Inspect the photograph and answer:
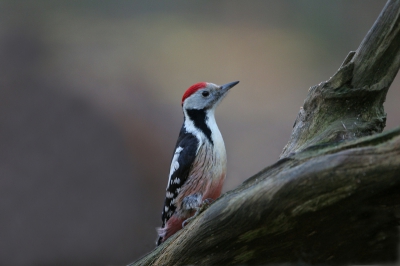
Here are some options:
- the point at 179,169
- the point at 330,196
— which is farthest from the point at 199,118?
the point at 330,196

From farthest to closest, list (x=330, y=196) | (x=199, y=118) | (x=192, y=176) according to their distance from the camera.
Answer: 1. (x=199, y=118)
2. (x=192, y=176)
3. (x=330, y=196)

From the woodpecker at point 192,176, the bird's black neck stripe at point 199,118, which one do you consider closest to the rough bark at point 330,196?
the woodpecker at point 192,176

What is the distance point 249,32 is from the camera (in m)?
4.95

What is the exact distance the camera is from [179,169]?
2.33 m

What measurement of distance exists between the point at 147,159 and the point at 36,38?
1893 mm

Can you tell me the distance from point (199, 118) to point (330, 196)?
4.32ft

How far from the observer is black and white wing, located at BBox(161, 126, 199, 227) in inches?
90.8

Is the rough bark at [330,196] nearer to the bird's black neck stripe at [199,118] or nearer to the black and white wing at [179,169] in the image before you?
the black and white wing at [179,169]

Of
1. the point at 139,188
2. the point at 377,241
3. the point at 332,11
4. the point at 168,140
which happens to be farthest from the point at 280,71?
the point at 377,241

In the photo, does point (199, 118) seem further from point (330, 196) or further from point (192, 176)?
point (330, 196)

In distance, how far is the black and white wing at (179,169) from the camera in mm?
2307

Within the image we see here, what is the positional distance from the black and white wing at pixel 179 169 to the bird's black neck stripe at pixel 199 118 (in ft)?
0.29

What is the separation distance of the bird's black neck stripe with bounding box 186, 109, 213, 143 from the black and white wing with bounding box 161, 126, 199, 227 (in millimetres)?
87

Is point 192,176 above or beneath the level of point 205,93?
beneath
